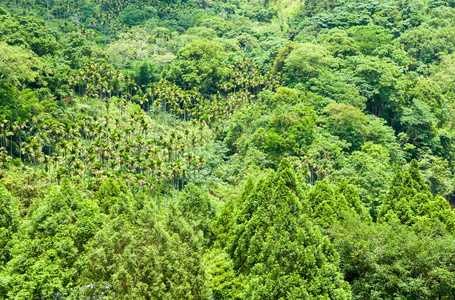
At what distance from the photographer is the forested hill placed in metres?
17.4

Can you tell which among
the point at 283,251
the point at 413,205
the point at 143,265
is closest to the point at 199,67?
the point at 413,205

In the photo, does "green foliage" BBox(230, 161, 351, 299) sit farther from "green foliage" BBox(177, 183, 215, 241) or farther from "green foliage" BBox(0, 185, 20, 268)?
"green foliage" BBox(0, 185, 20, 268)

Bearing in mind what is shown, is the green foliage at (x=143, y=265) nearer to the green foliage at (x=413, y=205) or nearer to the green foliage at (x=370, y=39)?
the green foliage at (x=413, y=205)

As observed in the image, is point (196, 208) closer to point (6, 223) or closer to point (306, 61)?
point (6, 223)

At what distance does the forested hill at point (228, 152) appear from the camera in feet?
57.0

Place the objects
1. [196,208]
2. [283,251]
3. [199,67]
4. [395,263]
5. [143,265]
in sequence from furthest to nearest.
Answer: [199,67] < [196,208] < [395,263] < [143,265] < [283,251]

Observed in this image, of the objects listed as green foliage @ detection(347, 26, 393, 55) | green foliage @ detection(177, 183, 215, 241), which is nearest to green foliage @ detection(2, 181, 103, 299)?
green foliage @ detection(177, 183, 215, 241)

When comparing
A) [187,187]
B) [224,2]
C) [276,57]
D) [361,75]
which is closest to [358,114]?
[361,75]

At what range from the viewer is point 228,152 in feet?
198

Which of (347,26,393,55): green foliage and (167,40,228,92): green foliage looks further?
(167,40,228,92): green foliage

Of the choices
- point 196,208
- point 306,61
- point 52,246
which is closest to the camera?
point 52,246

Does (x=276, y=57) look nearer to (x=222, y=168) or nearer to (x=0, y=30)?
(x=222, y=168)

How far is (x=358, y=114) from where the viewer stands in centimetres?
5175

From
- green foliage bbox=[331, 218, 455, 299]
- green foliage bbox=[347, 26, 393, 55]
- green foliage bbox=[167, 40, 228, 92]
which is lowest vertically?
green foliage bbox=[167, 40, 228, 92]
